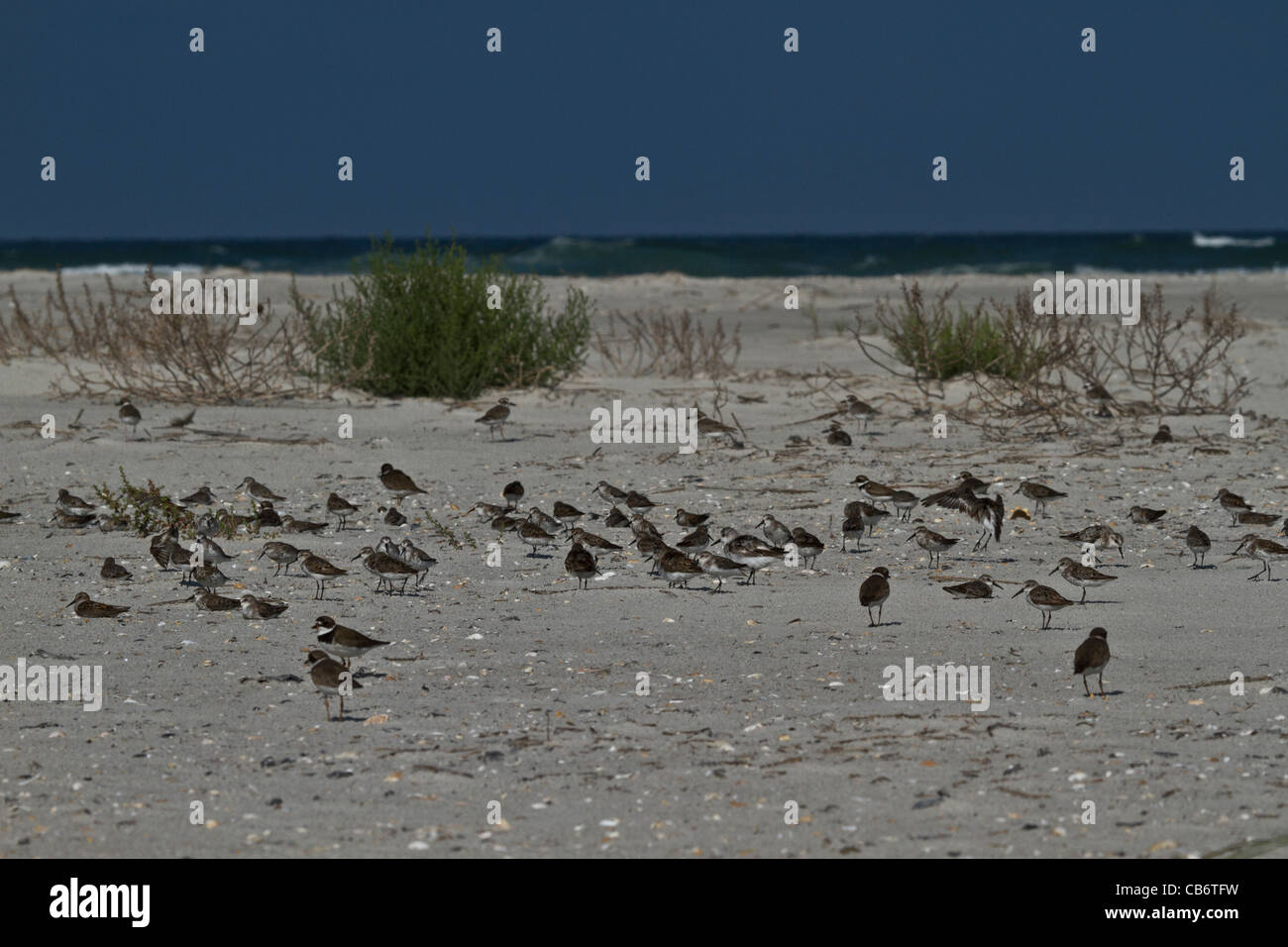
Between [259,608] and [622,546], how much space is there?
294 cm

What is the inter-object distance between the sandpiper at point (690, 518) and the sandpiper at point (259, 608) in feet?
11.1

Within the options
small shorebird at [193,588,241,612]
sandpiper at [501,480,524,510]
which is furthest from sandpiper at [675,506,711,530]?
small shorebird at [193,588,241,612]

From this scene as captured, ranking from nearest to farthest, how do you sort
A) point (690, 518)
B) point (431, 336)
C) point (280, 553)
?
point (280, 553)
point (690, 518)
point (431, 336)

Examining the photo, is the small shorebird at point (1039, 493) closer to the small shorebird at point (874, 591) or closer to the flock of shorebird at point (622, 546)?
the flock of shorebird at point (622, 546)

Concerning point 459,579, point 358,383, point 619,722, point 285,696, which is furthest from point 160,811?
point 358,383

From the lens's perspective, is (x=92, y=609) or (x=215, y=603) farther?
(x=215, y=603)

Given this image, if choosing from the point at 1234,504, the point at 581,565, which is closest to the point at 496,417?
the point at 581,565

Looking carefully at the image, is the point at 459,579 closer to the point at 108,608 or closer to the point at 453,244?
the point at 108,608

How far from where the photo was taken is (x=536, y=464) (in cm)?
1285

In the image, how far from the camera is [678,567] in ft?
28.4

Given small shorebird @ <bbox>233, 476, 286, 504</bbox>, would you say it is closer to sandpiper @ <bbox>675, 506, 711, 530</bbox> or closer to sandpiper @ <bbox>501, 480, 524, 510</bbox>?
sandpiper @ <bbox>501, 480, 524, 510</bbox>

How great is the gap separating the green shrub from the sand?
10.6 ft

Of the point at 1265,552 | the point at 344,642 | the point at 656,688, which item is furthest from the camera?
the point at 1265,552

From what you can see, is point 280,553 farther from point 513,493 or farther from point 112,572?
point 513,493
